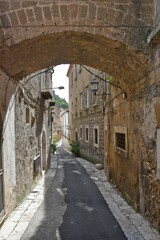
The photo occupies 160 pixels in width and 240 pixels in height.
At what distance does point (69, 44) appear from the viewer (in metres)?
4.66

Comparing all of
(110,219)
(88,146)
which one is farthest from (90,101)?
(110,219)

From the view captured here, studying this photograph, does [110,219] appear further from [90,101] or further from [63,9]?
[90,101]

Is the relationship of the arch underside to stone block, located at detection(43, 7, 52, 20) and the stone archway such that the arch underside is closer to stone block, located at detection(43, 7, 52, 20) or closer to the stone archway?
the stone archway

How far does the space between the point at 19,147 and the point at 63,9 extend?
3940 millimetres

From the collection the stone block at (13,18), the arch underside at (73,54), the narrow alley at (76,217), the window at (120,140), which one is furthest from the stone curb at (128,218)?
the stone block at (13,18)

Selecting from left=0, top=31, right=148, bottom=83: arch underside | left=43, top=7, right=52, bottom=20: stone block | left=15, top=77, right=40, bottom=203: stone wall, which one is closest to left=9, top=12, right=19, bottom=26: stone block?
left=0, top=31, right=148, bottom=83: arch underside

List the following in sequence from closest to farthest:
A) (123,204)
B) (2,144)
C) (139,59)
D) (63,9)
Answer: (63,9), (139,59), (2,144), (123,204)

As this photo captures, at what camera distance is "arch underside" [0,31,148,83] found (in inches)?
166

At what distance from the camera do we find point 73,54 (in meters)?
5.33

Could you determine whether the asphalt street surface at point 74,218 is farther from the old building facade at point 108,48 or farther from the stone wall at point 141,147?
the old building facade at point 108,48

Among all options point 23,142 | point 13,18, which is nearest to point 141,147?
point 23,142

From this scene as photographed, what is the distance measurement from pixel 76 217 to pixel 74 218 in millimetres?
74

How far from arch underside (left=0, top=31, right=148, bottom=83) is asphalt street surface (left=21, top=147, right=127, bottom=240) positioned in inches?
127

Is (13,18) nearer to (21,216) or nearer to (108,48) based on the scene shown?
(108,48)
